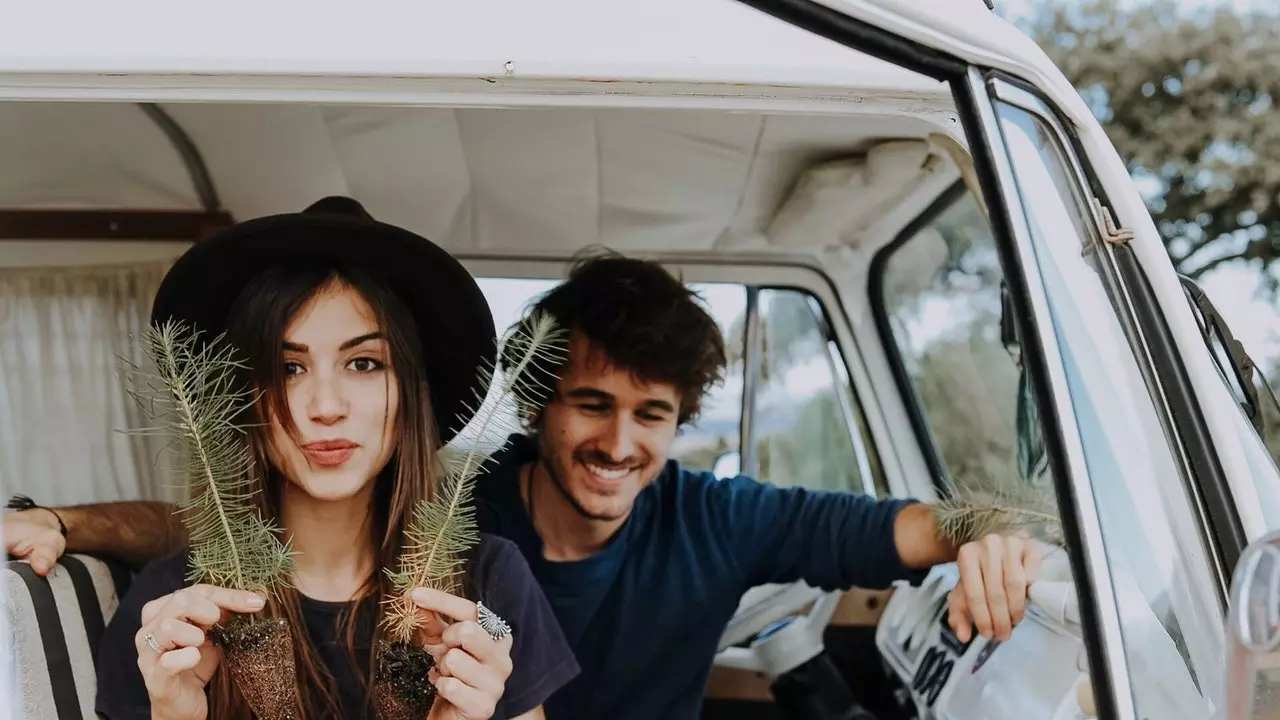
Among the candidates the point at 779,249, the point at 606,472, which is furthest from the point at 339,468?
the point at 779,249

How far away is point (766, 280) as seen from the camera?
2.94 metres

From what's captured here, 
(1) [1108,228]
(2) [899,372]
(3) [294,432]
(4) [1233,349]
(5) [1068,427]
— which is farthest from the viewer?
(2) [899,372]

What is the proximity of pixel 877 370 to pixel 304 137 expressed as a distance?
1692mm

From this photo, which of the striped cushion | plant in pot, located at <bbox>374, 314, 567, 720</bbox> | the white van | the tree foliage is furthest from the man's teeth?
the tree foliage

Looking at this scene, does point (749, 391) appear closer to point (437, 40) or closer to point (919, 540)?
point (919, 540)

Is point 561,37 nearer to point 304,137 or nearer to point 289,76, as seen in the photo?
point 289,76

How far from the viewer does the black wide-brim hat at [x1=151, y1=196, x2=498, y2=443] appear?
5.48 ft

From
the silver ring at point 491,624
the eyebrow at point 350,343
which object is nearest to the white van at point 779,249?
the eyebrow at point 350,343

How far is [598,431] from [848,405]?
1.10 metres

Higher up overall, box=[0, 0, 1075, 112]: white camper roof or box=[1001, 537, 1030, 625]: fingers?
box=[0, 0, 1075, 112]: white camper roof

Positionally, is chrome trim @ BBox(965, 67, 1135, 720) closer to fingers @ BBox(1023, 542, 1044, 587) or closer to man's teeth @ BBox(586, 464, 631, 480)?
fingers @ BBox(1023, 542, 1044, 587)

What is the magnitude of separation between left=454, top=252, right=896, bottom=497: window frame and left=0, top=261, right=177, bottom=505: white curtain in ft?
4.10

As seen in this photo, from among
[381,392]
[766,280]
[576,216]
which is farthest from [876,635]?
[381,392]

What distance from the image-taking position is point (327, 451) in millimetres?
1557
